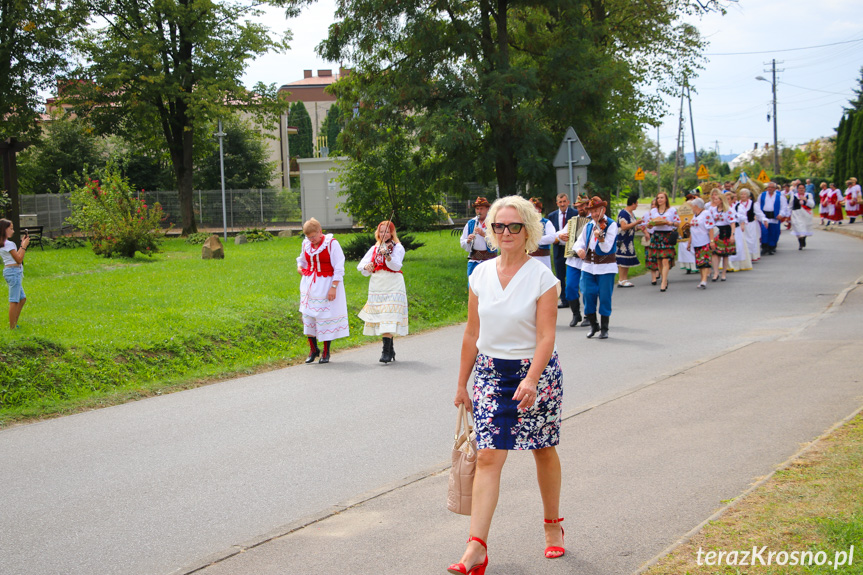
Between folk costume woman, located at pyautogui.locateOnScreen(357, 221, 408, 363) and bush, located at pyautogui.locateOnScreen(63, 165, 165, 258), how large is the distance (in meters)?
16.3

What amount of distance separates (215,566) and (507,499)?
1.88 metres

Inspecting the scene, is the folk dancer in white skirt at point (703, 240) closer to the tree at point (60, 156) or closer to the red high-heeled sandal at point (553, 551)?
the red high-heeled sandal at point (553, 551)

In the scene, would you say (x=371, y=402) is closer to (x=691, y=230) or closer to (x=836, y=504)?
(x=836, y=504)

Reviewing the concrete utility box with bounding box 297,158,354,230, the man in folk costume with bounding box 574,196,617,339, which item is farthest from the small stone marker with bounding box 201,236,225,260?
the concrete utility box with bounding box 297,158,354,230

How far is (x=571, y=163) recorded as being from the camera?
16.8 metres

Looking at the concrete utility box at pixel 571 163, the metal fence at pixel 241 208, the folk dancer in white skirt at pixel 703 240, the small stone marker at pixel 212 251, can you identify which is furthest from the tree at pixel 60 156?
the folk dancer in white skirt at pixel 703 240

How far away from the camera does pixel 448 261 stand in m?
22.7

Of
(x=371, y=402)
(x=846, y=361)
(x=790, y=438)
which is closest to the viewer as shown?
(x=790, y=438)

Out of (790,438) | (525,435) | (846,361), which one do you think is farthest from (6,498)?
(846,361)

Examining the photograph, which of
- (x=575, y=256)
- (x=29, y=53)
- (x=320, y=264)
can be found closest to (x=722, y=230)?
(x=575, y=256)

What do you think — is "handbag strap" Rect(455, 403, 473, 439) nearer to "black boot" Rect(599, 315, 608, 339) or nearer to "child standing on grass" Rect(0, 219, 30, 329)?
"black boot" Rect(599, 315, 608, 339)

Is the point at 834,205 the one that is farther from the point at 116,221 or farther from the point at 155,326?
the point at 155,326

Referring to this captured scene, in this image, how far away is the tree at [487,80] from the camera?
2147cm

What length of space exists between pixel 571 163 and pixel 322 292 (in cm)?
758
